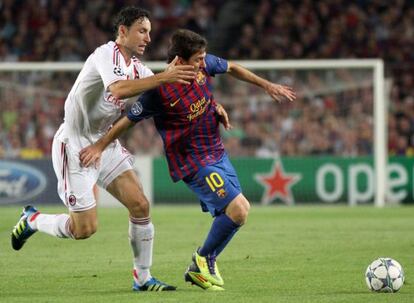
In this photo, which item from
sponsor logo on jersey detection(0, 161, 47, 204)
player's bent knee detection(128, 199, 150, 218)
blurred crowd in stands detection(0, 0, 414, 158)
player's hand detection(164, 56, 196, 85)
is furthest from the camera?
blurred crowd in stands detection(0, 0, 414, 158)

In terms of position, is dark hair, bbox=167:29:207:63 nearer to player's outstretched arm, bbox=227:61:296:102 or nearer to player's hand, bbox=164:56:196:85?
player's hand, bbox=164:56:196:85

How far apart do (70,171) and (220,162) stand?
121 centimetres

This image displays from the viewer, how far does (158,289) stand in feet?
26.2

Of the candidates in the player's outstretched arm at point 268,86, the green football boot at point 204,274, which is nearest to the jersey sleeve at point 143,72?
the player's outstretched arm at point 268,86

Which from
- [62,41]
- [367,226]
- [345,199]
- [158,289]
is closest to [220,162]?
[158,289]

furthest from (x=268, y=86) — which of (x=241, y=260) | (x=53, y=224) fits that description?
(x=241, y=260)

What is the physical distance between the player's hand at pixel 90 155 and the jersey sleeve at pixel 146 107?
14.6 inches

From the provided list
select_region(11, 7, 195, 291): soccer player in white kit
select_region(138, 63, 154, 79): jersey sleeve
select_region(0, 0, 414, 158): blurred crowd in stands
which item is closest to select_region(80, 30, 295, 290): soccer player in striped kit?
select_region(11, 7, 195, 291): soccer player in white kit

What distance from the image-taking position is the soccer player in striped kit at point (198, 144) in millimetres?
7891

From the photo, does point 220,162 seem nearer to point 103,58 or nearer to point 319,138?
point 103,58

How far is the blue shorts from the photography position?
7.97 metres

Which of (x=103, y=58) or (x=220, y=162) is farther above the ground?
(x=103, y=58)

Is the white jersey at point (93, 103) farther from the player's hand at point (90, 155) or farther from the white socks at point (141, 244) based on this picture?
the white socks at point (141, 244)

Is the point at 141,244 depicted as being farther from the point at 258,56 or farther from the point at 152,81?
the point at 258,56
